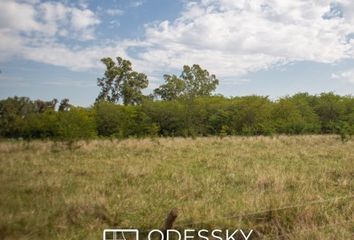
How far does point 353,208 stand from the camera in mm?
7777

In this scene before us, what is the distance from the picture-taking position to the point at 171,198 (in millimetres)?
9203

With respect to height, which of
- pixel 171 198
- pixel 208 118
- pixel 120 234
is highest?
pixel 208 118

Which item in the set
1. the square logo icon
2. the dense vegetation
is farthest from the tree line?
the square logo icon

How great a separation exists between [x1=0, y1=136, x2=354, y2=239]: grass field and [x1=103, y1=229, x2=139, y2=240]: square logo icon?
0.19m

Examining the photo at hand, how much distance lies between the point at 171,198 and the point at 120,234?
2770 millimetres

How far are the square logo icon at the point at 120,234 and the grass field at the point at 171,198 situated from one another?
0.19m

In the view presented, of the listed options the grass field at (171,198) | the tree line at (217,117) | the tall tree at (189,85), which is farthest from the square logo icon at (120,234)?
the tall tree at (189,85)

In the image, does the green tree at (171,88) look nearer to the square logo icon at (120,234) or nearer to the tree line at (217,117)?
the tree line at (217,117)

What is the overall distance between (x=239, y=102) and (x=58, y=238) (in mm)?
42639

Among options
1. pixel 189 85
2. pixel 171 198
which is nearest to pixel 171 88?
pixel 189 85

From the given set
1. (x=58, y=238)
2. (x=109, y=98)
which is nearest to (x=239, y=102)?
(x=109, y=98)

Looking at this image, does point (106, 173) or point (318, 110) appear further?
point (318, 110)

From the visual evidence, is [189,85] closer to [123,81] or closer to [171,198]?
[123,81]

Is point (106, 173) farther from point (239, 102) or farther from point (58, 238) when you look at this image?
point (239, 102)
